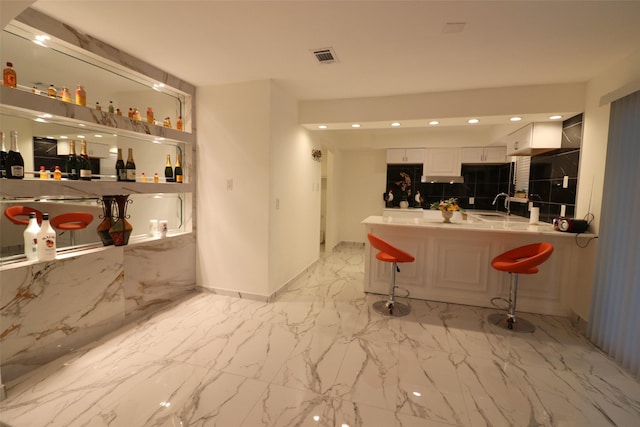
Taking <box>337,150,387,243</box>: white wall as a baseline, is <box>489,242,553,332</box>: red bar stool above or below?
below

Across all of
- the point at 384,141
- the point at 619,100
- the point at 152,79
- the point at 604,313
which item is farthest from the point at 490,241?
the point at 152,79

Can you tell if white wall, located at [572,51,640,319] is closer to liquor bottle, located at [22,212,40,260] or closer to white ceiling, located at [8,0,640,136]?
white ceiling, located at [8,0,640,136]

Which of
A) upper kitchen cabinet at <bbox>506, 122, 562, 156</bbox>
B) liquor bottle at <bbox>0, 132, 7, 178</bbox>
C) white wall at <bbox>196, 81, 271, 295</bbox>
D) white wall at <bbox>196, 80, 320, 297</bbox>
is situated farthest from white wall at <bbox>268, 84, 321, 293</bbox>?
upper kitchen cabinet at <bbox>506, 122, 562, 156</bbox>

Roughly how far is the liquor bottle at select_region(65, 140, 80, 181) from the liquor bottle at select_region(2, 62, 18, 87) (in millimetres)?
558

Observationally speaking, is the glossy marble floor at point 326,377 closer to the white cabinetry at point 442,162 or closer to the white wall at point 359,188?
the white cabinetry at point 442,162

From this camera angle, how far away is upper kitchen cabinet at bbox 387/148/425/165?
20.0 ft

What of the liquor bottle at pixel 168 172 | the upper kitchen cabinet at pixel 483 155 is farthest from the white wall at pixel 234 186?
the upper kitchen cabinet at pixel 483 155

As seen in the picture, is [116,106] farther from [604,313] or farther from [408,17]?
[604,313]

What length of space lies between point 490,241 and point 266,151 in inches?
106

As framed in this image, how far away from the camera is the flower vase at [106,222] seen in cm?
263

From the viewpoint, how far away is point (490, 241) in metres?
3.29

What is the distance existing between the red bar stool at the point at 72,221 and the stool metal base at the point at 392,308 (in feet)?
9.63

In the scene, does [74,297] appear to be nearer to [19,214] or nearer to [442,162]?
[19,214]

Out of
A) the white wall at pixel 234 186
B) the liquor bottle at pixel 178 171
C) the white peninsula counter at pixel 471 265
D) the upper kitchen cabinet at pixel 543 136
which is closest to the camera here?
the white peninsula counter at pixel 471 265
